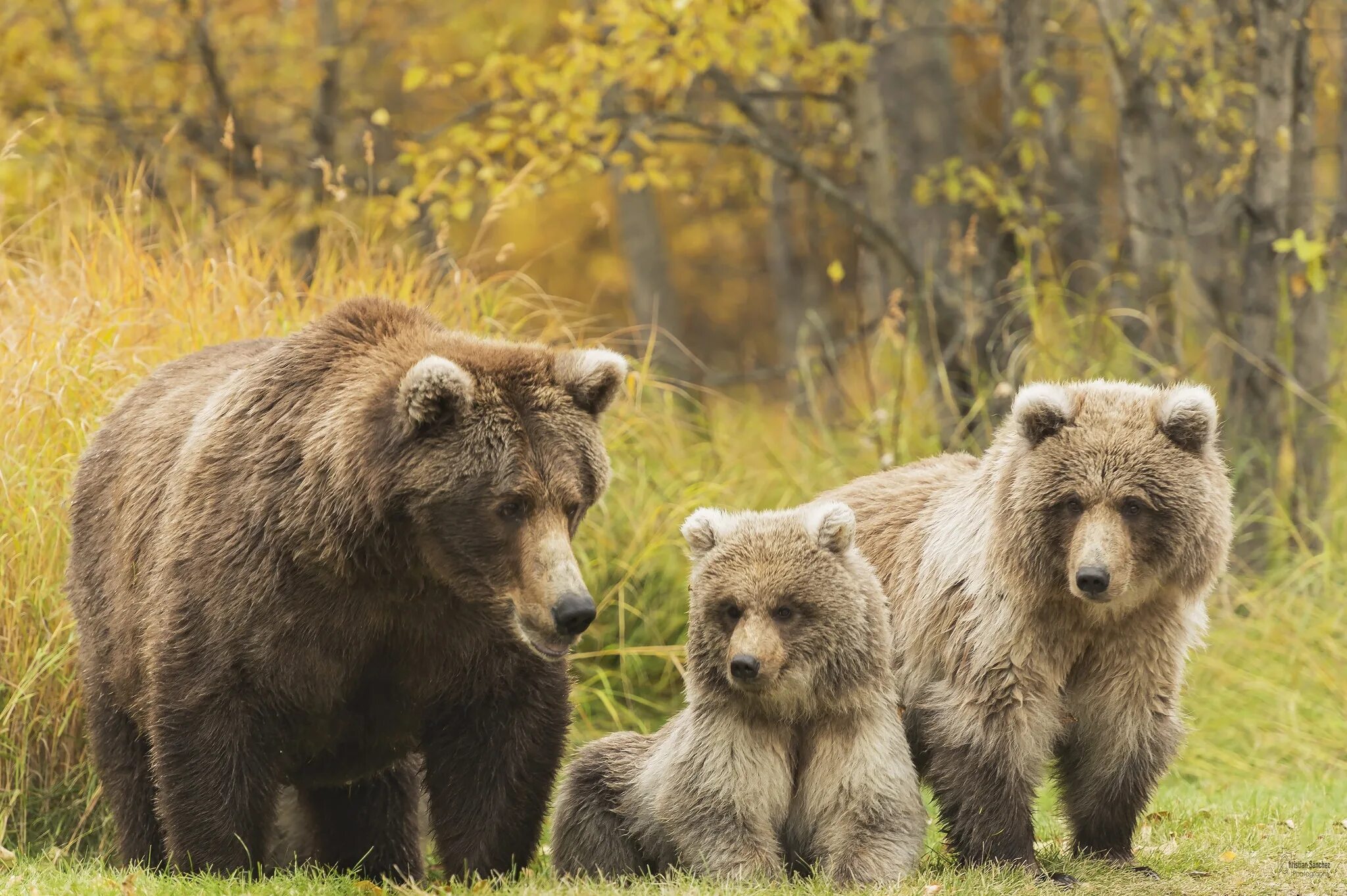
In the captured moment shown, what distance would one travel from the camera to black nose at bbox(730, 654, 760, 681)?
5262 mm

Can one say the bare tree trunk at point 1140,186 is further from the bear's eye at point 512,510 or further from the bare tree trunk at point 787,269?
the bare tree trunk at point 787,269

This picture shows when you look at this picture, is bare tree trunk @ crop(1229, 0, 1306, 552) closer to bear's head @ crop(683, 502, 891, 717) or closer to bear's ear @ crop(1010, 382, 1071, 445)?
bear's ear @ crop(1010, 382, 1071, 445)

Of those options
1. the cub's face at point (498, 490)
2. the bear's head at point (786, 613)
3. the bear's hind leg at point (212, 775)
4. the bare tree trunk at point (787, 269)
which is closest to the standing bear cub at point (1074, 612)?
the bear's head at point (786, 613)

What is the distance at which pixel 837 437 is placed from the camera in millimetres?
10938

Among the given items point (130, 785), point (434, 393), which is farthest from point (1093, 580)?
point (130, 785)

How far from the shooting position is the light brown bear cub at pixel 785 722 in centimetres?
539

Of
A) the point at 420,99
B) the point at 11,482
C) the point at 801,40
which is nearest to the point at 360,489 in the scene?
the point at 11,482

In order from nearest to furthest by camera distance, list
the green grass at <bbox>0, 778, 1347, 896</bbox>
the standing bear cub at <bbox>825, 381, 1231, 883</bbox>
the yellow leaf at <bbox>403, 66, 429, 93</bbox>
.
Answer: the green grass at <bbox>0, 778, 1347, 896</bbox>, the standing bear cub at <bbox>825, 381, 1231, 883</bbox>, the yellow leaf at <bbox>403, 66, 429, 93</bbox>

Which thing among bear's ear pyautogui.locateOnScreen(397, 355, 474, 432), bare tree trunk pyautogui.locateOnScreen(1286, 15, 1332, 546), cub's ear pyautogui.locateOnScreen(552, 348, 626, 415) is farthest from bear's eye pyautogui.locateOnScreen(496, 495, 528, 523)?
bare tree trunk pyautogui.locateOnScreen(1286, 15, 1332, 546)

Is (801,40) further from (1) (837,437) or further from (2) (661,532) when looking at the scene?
(2) (661,532)

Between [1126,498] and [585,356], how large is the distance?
182 centimetres

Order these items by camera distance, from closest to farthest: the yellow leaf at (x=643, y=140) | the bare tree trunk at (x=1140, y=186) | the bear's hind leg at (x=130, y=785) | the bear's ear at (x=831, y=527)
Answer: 1. the bear's ear at (x=831, y=527)
2. the bear's hind leg at (x=130, y=785)
3. the yellow leaf at (x=643, y=140)
4. the bare tree trunk at (x=1140, y=186)

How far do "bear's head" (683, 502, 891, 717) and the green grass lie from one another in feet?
2.07

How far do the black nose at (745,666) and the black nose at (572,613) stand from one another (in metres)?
0.59
